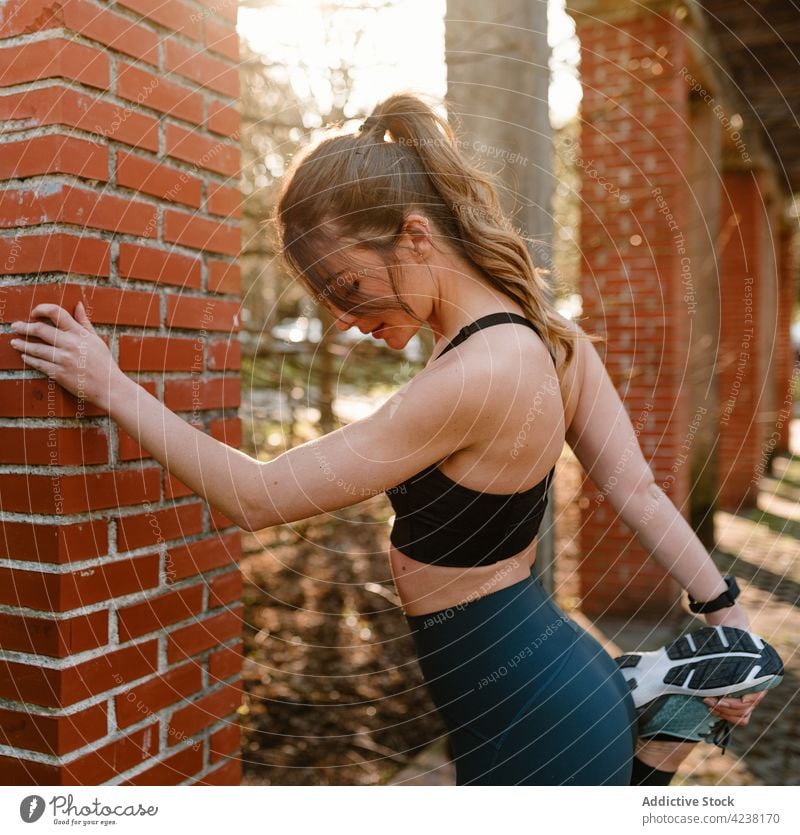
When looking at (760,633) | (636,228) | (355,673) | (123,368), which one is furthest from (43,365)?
(760,633)

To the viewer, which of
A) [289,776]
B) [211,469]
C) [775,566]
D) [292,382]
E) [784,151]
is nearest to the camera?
[211,469]

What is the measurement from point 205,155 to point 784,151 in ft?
29.0

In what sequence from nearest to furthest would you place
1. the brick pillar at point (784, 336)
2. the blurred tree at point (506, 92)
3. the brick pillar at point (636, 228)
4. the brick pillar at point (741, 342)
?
the blurred tree at point (506, 92)
the brick pillar at point (636, 228)
the brick pillar at point (741, 342)
the brick pillar at point (784, 336)

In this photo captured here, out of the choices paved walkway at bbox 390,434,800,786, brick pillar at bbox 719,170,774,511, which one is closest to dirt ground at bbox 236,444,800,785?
paved walkway at bbox 390,434,800,786

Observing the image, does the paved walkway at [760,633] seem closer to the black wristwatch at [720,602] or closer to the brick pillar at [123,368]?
the black wristwatch at [720,602]

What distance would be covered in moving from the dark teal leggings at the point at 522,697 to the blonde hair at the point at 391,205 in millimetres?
493

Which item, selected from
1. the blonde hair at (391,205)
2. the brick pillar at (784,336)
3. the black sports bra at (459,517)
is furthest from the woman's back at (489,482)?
the brick pillar at (784,336)

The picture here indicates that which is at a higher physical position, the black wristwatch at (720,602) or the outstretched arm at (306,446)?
the outstretched arm at (306,446)

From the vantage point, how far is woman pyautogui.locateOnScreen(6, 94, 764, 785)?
49.7 inches

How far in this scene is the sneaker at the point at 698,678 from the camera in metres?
1.42

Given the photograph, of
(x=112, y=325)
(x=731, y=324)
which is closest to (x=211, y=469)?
(x=112, y=325)
